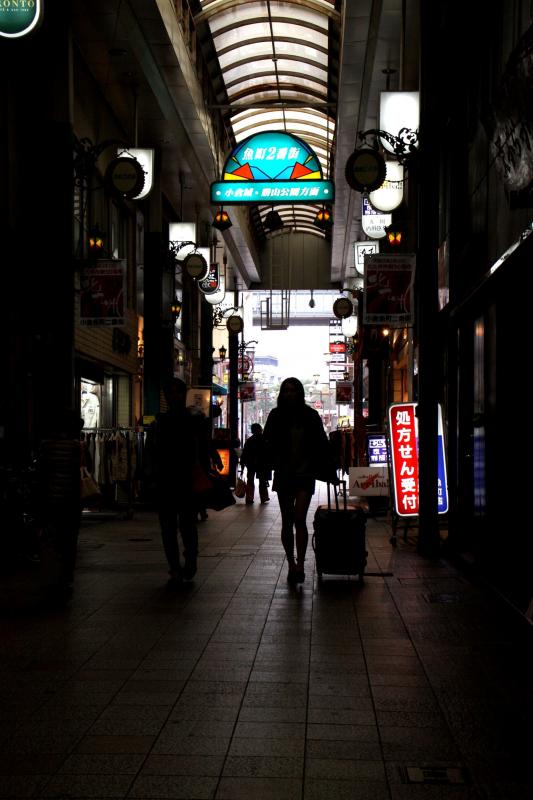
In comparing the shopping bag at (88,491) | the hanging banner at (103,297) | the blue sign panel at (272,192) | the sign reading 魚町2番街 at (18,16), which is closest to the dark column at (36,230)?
the hanging banner at (103,297)

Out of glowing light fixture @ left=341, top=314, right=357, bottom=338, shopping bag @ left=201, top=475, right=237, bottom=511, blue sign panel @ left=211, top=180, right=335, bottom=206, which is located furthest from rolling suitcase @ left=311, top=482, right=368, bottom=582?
glowing light fixture @ left=341, top=314, right=357, bottom=338

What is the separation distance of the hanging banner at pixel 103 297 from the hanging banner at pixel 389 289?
4.70m

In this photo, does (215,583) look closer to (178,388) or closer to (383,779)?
(178,388)

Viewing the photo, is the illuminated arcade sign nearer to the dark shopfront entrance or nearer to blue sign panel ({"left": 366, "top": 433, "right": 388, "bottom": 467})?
blue sign panel ({"left": 366, "top": 433, "right": 388, "bottom": 467})

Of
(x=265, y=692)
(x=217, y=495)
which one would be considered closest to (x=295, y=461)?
(x=217, y=495)

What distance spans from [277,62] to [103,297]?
12465mm

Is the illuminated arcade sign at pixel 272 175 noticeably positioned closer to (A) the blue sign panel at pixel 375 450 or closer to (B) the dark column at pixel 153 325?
(A) the blue sign panel at pixel 375 450

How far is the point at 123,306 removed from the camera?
55.7 feet

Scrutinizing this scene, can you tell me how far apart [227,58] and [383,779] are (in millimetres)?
24474

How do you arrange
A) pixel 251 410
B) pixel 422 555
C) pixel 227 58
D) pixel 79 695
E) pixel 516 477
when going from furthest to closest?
pixel 251 410 < pixel 227 58 < pixel 422 555 < pixel 516 477 < pixel 79 695

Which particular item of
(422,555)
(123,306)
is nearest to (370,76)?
(123,306)

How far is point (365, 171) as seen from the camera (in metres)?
15.7

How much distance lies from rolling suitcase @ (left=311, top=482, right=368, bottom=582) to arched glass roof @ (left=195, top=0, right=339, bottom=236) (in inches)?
566

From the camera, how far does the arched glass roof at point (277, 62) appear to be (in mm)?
23062
